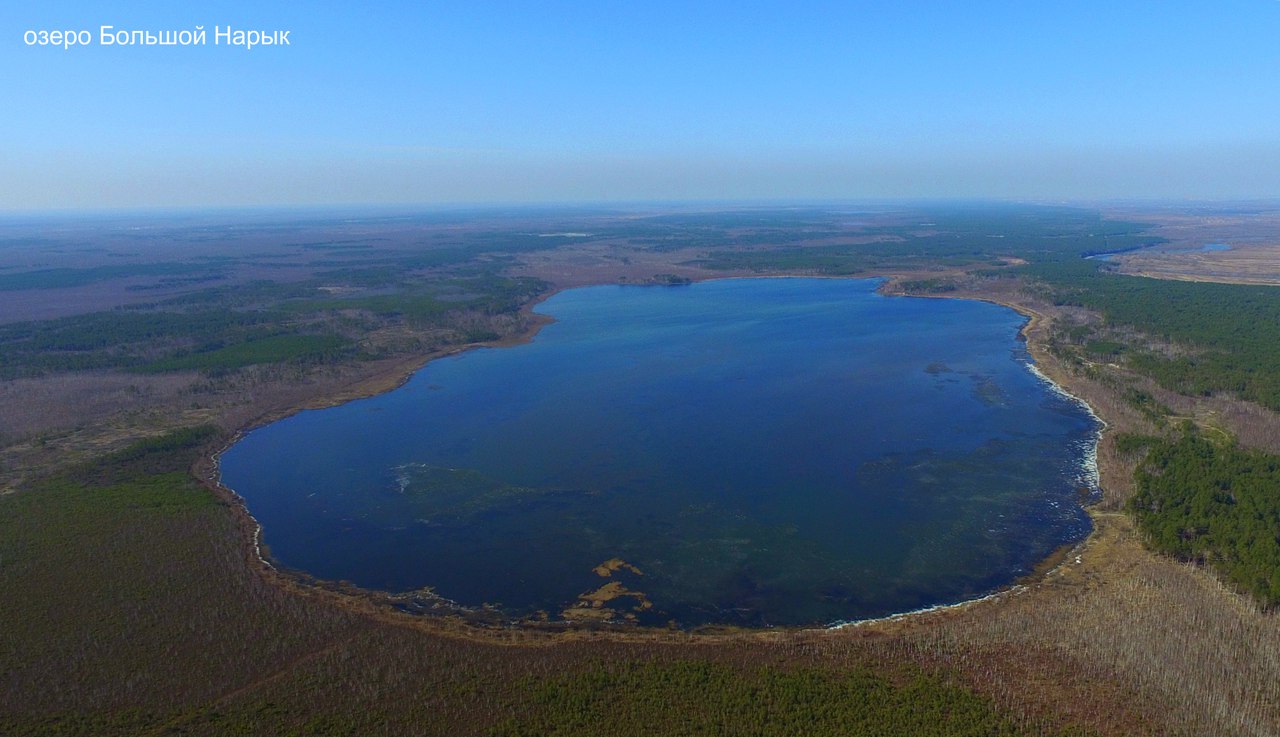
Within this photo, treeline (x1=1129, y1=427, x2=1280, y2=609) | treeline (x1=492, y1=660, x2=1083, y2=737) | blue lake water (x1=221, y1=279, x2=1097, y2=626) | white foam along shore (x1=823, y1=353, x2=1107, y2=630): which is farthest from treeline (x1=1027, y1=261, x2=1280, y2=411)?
treeline (x1=492, y1=660, x2=1083, y2=737)

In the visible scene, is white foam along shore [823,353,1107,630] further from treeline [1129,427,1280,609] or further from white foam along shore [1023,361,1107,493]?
treeline [1129,427,1280,609]

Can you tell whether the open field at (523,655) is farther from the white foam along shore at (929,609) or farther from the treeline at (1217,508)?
the treeline at (1217,508)

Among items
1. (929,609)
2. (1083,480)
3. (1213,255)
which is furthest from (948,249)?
(929,609)

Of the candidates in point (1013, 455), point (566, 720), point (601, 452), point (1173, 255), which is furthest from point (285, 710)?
point (1173, 255)

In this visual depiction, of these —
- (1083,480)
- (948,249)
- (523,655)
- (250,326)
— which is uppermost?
(948,249)

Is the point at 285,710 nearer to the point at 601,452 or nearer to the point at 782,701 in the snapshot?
the point at 782,701

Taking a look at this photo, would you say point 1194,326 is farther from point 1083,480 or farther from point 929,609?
point 929,609
